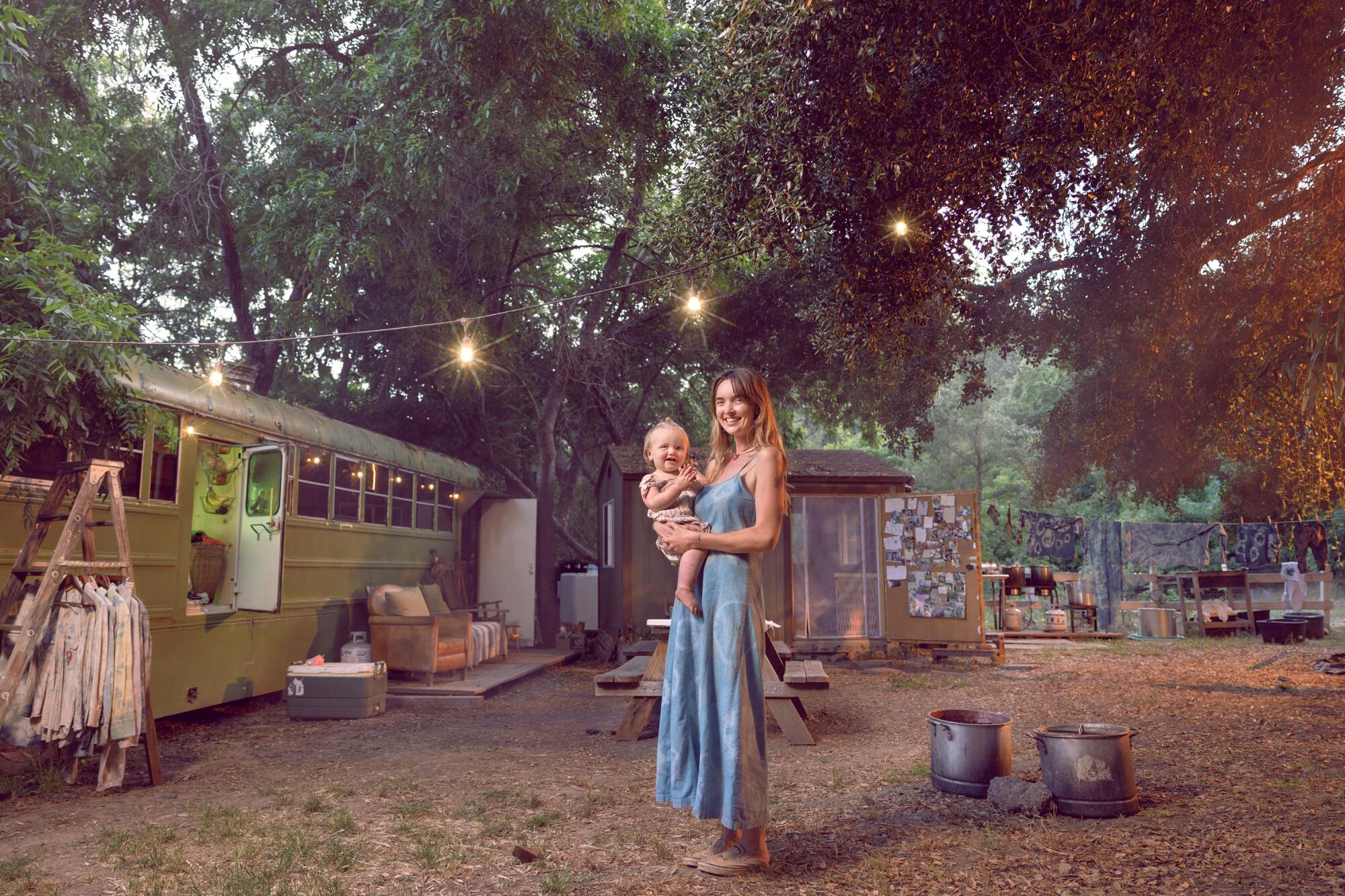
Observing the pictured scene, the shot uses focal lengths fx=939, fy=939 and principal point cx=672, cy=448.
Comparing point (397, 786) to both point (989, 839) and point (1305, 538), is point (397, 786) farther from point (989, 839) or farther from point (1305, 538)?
point (1305, 538)

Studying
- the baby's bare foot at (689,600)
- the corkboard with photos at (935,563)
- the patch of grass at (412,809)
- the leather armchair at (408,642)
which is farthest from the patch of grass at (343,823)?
the corkboard with photos at (935,563)

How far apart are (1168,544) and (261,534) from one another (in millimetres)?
17287

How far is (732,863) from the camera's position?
142 inches

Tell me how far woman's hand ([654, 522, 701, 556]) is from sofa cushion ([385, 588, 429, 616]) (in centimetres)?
782

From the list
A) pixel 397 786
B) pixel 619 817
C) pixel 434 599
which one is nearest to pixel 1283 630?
pixel 434 599

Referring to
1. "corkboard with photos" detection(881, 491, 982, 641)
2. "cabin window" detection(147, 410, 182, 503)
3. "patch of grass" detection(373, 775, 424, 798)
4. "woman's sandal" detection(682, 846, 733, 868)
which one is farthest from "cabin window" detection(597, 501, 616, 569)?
"woman's sandal" detection(682, 846, 733, 868)

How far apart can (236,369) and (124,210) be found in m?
7.22

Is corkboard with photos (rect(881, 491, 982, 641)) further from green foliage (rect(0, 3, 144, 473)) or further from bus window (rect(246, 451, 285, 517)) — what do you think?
green foliage (rect(0, 3, 144, 473))

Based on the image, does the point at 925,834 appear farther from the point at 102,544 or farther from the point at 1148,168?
the point at 1148,168

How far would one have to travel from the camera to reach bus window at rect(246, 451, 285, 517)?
8805mm

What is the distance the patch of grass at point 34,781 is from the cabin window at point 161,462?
2134mm

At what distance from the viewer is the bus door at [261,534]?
873 cm

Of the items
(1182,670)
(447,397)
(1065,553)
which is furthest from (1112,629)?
(447,397)

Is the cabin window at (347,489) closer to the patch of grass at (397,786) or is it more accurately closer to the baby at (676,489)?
the patch of grass at (397,786)
